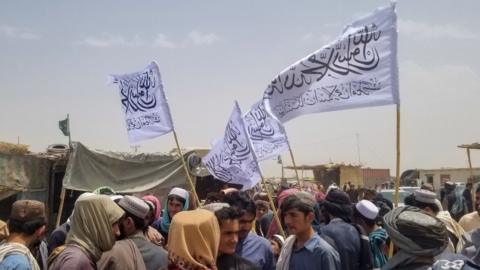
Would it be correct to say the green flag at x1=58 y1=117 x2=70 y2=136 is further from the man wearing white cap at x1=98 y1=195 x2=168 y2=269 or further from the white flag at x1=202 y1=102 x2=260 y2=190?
the man wearing white cap at x1=98 y1=195 x2=168 y2=269

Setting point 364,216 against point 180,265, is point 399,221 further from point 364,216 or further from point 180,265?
point 364,216

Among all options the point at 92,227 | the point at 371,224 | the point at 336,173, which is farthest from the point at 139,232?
the point at 336,173

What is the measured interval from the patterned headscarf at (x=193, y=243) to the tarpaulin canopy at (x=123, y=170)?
322 inches

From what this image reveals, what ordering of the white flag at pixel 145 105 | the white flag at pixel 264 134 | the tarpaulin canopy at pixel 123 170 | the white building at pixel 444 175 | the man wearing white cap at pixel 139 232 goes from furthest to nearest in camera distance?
the white building at pixel 444 175 < the tarpaulin canopy at pixel 123 170 < the white flag at pixel 145 105 < the white flag at pixel 264 134 < the man wearing white cap at pixel 139 232

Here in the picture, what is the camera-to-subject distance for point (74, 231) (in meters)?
2.95

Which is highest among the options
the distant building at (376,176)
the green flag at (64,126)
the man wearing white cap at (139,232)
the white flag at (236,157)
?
the green flag at (64,126)

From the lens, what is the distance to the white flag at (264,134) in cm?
730

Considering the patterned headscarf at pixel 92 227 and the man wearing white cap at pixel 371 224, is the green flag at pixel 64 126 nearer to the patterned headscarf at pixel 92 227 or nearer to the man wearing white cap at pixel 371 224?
the man wearing white cap at pixel 371 224

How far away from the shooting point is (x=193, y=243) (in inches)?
95.6

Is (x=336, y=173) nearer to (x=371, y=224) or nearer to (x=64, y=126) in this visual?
(x=64, y=126)

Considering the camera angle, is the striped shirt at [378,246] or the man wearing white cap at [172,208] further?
the man wearing white cap at [172,208]

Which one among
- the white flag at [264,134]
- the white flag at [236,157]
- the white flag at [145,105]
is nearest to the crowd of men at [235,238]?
the white flag at [236,157]

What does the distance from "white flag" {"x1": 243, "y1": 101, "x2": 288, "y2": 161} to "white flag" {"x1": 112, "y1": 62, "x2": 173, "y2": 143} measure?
1240mm

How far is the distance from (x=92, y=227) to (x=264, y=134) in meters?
4.77
